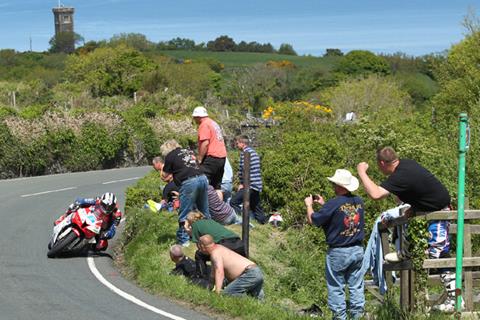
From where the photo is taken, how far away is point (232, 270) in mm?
11289

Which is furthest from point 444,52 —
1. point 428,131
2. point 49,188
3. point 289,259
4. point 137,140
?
point 289,259

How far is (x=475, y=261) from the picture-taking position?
9656mm

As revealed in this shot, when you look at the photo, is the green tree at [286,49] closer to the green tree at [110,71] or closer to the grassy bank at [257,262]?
the green tree at [110,71]

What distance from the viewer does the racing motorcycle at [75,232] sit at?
14227mm

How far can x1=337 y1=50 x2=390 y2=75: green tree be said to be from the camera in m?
113

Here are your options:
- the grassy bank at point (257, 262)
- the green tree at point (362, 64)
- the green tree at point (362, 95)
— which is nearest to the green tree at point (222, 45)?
the green tree at point (362, 64)

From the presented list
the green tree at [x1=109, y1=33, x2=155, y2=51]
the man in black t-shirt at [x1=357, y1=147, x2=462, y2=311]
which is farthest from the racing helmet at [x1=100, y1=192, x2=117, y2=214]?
the green tree at [x1=109, y1=33, x2=155, y2=51]

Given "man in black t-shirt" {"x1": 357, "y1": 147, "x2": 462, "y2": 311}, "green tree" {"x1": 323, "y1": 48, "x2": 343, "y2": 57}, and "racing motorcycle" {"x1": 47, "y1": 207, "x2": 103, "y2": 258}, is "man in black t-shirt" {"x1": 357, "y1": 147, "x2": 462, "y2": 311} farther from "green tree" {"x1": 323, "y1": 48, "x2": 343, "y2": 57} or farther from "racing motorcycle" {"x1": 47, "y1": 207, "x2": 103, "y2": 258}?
"green tree" {"x1": 323, "y1": 48, "x2": 343, "y2": 57}

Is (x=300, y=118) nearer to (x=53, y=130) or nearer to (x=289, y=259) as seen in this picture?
(x=289, y=259)

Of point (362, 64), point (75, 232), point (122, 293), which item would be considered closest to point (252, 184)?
point (75, 232)

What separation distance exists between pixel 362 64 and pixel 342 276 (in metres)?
106

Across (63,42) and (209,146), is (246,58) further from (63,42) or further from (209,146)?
(209,146)

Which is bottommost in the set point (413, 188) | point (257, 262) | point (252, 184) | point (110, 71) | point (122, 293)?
point (257, 262)

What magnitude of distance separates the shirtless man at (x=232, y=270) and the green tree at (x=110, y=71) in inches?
2171
